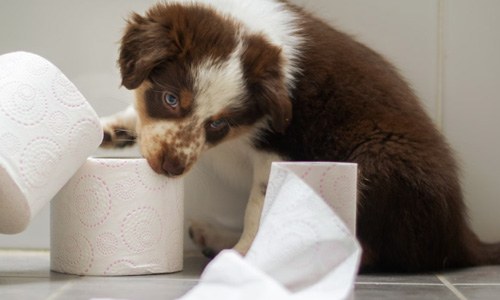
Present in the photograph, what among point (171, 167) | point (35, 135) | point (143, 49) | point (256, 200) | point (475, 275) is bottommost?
point (475, 275)

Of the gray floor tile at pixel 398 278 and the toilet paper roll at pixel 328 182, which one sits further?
the gray floor tile at pixel 398 278

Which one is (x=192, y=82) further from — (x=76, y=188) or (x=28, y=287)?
(x=28, y=287)

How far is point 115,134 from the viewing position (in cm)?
197

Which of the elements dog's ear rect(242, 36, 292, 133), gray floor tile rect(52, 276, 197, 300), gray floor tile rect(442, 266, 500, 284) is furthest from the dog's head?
gray floor tile rect(442, 266, 500, 284)

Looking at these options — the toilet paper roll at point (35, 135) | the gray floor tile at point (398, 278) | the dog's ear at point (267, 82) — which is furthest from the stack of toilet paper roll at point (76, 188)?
the gray floor tile at point (398, 278)

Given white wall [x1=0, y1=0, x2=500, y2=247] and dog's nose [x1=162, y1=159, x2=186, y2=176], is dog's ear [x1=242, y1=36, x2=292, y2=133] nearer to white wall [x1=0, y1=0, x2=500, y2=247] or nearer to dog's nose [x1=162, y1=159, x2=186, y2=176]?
dog's nose [x1=162, y1=159, x2=186, y2=176]

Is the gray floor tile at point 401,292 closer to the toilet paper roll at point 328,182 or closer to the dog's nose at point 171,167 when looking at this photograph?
the toilet paper roll at point 328,182

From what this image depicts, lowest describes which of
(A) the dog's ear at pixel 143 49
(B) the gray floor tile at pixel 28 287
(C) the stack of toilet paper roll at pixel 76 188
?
(B) the gray floor tile at pixel 28 287

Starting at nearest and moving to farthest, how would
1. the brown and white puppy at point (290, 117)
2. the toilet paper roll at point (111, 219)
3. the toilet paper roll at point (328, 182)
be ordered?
the toilet paper roll at point (328, 182) → the toilet paper roll at point (111, 219) → the brown and white puppy at point (290, 117)

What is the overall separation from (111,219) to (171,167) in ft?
0.51

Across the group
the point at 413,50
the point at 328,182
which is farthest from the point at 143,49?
the point at 413,50

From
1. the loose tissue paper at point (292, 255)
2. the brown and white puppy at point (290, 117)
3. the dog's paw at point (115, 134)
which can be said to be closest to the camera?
the loose tissue paper at point (292, 255)

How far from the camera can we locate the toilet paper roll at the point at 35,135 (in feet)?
4.85

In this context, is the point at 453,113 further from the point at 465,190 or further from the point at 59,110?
the point at 59,110
